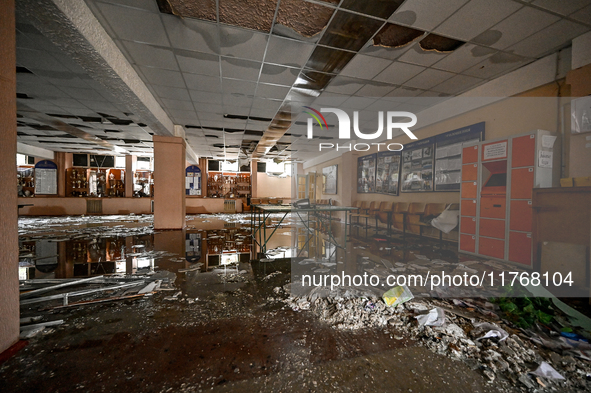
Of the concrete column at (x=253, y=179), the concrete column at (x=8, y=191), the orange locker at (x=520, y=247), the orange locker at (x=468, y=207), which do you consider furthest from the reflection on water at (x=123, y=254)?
the concrete column at (x=253, y=179)

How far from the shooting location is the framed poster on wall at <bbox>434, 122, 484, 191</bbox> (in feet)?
15.4

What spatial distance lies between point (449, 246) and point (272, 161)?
36.8 ft

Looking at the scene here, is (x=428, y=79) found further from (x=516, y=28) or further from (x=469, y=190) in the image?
(x=469, y=190)

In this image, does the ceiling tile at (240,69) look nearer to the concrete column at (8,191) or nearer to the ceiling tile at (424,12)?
the ceiling tile at (424,12)

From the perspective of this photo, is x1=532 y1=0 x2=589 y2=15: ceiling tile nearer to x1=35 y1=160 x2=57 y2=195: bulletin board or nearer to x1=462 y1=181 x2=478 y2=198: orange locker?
x1=462 y1=181 x2=478 y2=198: orange locker

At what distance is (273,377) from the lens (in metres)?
1.29

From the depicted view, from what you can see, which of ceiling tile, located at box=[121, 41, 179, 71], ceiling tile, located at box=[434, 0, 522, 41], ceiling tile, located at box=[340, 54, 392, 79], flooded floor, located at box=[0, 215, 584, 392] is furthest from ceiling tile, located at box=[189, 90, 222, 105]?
ceiling tile, located at box=[434, 0, 522, 41]

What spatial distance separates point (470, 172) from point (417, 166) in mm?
1979

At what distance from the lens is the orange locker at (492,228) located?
3.51 metres

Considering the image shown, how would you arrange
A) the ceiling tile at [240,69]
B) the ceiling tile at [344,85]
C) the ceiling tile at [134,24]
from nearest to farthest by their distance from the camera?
1. the ceiling tile at [134,24]
2. the ceiling tile at [240,69]
3. the ceiling tile at [344,85]

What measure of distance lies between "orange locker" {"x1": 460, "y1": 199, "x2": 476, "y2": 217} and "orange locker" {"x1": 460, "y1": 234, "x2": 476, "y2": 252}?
384 mm

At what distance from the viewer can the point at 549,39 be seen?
308 cm

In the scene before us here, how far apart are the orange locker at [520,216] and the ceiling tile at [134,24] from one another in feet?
17.5

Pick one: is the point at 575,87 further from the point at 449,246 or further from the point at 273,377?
the point at 273,377
